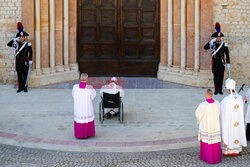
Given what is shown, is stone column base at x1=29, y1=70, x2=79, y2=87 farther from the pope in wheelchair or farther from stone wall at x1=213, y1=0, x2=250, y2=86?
the pope in wheelchair

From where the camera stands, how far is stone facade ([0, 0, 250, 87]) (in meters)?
14.7

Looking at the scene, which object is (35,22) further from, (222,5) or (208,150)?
(208,150)

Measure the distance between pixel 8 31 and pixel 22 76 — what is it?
5.72ft

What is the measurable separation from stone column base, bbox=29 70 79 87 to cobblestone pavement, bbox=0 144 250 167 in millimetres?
6428

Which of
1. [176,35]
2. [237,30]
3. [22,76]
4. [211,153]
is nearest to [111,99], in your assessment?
[211,153]

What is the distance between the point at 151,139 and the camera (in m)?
8.95

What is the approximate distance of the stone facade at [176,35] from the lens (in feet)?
48.2

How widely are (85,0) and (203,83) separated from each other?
4.87 meters

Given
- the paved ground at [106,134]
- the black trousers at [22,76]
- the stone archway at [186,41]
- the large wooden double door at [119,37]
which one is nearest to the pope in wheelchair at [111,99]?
the paved ground at [106,134]

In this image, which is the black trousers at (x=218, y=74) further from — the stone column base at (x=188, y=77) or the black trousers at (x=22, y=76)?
the black trousers at (x=22, y=76)

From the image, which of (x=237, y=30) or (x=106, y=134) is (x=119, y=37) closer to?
(x=237, y=30)

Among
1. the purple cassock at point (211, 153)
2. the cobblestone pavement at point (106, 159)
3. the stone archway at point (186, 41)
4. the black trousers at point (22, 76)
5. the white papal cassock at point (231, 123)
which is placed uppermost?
the stone archway at point (186, 41)

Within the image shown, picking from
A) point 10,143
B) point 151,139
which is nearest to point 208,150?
point 151,139

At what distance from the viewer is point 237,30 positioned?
14812 mm
